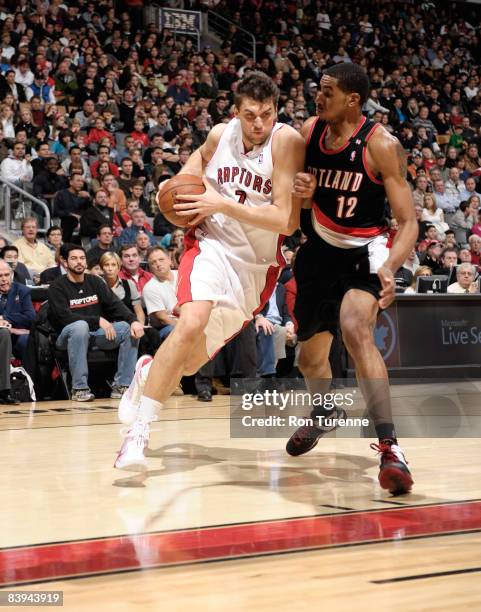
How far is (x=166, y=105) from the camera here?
602 inches

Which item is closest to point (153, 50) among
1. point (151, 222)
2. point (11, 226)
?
point (151, 222)

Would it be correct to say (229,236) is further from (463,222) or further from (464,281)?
(463,222)

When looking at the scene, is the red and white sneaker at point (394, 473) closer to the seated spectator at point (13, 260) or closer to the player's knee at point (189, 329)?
the player's knee at point (189, 329)

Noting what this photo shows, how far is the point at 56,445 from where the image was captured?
565cm

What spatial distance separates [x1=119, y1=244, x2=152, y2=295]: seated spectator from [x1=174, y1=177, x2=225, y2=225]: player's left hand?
17.3ft

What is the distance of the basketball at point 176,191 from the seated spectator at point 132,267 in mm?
5121

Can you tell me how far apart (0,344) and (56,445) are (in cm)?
259

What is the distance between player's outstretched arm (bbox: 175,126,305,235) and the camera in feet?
14.3

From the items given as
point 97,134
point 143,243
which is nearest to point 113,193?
point 143,243

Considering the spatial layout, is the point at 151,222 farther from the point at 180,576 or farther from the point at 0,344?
the point at 180,576

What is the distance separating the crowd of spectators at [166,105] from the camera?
11.7m

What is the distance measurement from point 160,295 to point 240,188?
15.0 feet

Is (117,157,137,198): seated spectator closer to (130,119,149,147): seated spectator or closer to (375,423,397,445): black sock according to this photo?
(130,119,149,147): seated spectator

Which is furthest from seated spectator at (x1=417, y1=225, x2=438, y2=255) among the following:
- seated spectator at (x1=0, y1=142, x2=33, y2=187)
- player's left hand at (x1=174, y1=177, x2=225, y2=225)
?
player's left hand at (x1=174, y1=177, x2=225, y2=225)
